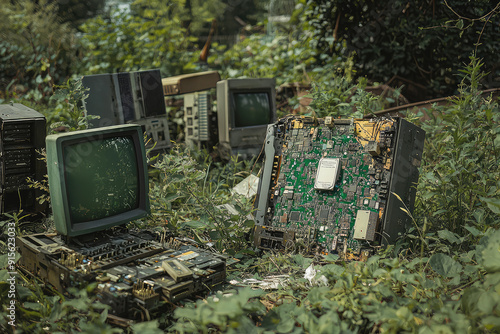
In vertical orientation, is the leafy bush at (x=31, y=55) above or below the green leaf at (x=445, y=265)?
above

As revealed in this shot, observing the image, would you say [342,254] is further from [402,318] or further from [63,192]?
[63,192]

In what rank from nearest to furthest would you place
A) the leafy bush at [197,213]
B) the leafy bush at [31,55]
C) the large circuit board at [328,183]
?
the large circuit board at [328,183] < the leafy bush at [197,213] < the leafy bush at [31,55]

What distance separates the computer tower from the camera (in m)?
3.06

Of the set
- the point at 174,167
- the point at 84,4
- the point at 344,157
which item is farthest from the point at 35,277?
the point at 84,4

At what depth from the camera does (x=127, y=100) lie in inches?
169

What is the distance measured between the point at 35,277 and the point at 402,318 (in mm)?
2019

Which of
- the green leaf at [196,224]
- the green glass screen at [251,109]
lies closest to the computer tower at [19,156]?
the green leaf at [196,224]

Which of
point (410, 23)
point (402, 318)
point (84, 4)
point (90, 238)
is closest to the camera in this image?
point (402, 318)

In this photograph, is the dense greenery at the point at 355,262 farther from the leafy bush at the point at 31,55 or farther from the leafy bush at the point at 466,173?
the leafy bush at the point at 31,55

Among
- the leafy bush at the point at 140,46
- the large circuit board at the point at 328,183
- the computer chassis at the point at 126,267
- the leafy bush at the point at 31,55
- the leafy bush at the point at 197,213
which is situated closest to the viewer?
the computer chassis at the point at 126,267

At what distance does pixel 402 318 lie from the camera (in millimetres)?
1695

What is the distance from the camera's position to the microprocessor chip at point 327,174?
283cm

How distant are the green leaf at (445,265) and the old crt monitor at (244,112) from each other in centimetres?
295

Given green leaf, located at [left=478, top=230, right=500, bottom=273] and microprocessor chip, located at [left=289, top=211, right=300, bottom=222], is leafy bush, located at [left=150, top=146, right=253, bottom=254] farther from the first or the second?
green leaf, located at [left=478, top=230, right=500, bottom=273]
